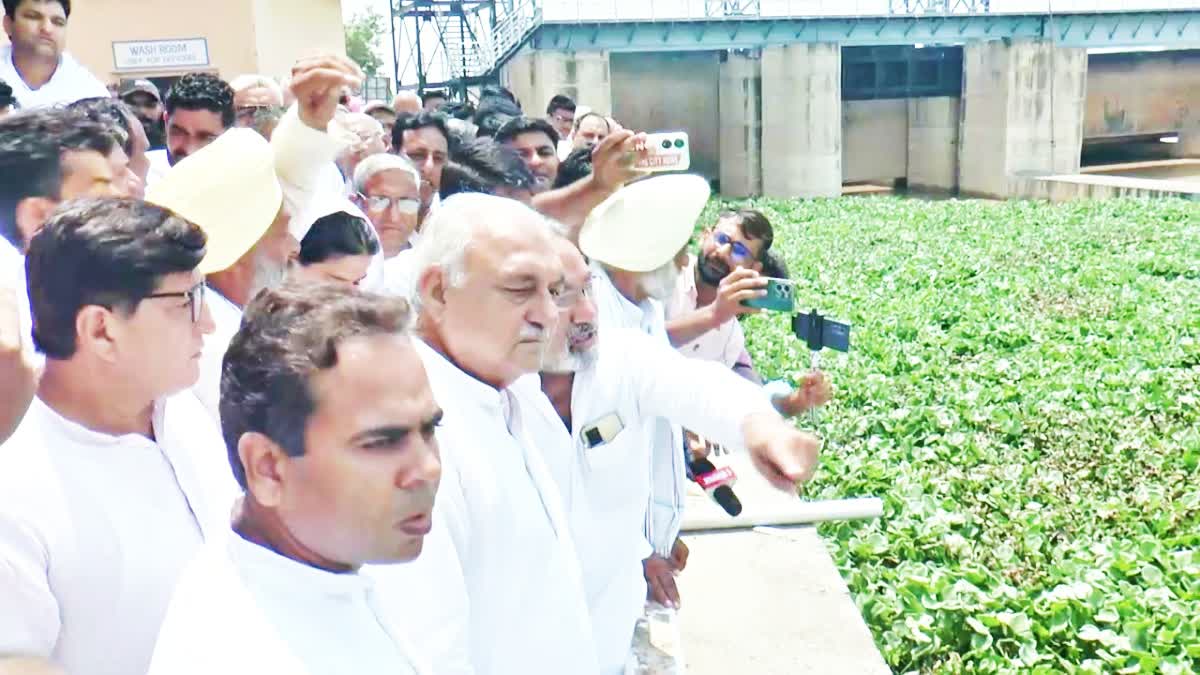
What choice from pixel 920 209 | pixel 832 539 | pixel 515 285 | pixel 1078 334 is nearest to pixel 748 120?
pixel 920 209

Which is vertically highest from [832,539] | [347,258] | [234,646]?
[347,258]

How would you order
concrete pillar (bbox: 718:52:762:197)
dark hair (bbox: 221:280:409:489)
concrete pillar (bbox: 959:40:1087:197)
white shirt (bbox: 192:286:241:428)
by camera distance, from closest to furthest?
1. dark hair (bbox: 221:280:409:489)
2. white shirt (bbox: 192:286:241:428)
3. concrete pillar (bbox: 959:40:1087:197)
4. concrete pillar (bbox: 718:52:762:197)

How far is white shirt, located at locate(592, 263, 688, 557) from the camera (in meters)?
2.96

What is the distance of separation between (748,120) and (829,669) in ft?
86.2

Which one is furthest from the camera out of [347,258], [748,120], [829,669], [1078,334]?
[748,120]

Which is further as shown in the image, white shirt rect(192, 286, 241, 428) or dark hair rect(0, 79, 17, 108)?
dark hair rect(0, 79, 17, 108)

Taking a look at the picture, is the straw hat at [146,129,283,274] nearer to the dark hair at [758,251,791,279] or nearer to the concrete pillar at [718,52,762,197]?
the dark hair at [758,251,791,279]

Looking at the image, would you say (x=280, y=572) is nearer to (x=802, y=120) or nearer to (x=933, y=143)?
(x=802, y=120)

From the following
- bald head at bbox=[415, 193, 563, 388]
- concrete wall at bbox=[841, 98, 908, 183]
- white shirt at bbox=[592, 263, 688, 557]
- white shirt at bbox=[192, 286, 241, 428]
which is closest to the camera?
bald head at bbox=[415, 193, 563, 388]

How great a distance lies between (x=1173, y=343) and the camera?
8.31 metres

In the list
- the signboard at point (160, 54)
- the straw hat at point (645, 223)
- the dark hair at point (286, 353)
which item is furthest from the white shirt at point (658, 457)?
the signboard at point (160, 54)

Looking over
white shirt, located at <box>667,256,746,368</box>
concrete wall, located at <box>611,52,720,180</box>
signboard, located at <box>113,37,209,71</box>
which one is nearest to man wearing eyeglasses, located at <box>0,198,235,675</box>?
white shirt, located at <box>667,256,746,368</box>

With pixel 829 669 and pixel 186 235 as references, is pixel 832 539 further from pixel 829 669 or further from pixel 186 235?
pixel 186 235

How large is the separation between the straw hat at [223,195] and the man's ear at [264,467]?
1.07 m
